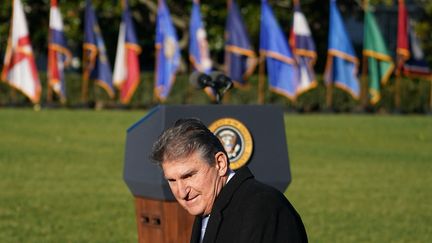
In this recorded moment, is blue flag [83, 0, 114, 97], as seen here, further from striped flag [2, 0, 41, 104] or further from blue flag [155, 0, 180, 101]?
striped flag [2, 0, 41, 104]

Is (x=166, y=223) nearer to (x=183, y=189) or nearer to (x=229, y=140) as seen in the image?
(x=229, y=140)

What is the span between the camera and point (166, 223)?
22.2ft

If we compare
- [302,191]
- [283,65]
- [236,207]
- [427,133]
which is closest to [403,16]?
[283,65]

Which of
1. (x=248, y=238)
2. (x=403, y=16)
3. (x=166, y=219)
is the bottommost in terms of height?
(x=403, y=16)

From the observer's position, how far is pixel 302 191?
50.2 feet

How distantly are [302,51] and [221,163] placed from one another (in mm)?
32921

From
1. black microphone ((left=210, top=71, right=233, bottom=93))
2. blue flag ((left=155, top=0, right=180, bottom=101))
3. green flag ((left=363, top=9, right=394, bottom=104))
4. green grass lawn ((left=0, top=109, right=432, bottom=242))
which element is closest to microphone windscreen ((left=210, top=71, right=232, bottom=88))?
black microphone ((left=210, top=71, right=233, bottom=93))

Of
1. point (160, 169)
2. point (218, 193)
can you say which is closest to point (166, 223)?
point (160, 169)

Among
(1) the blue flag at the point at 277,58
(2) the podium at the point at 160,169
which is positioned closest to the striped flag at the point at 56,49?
(1) the blue flag at the point at 277,58

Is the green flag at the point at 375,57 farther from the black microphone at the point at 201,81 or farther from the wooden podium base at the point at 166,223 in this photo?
the wooden podium base at the point at 166,223

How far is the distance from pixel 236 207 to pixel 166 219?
321 centimetres

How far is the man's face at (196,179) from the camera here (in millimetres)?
3568

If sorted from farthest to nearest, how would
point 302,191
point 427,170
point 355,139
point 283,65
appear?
point 283,65
point 355,139
point 427,170
point 302,191

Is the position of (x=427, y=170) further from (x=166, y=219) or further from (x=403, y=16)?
(x=403, y=16)
